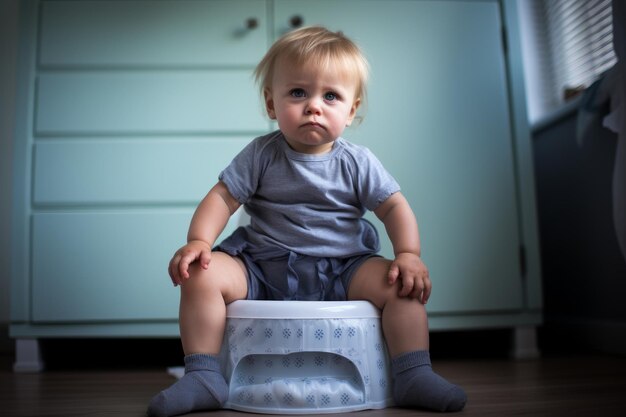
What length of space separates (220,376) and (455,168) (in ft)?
2.71

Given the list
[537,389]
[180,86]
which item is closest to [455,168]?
[537,389]

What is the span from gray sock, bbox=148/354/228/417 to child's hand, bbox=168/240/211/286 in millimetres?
114

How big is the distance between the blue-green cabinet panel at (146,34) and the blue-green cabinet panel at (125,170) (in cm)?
20

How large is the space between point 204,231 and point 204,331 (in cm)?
15

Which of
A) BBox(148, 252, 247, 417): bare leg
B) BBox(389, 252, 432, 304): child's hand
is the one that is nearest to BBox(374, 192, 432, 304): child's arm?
BBox(389, 252, 432, 304): child's hand

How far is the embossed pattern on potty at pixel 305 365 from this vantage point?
2.56 feet

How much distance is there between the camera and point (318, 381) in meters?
0.80

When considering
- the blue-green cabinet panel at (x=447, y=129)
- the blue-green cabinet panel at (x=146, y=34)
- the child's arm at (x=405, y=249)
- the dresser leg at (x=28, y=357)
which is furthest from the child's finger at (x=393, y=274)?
the dresser leg at (x=28, y=357)

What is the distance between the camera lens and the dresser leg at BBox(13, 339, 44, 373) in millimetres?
1313

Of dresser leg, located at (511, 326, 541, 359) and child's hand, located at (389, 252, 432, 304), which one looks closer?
child's hand, located at (389, 252, 432, 304)

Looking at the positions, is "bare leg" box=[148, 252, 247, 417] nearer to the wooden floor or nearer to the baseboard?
the wooden floor

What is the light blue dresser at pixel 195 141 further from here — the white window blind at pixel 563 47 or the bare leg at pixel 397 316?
the bare leg at pixel 397 316

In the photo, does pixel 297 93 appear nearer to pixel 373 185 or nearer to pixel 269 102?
pixel 269 102

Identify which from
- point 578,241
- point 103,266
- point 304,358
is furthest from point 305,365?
point 578,241
